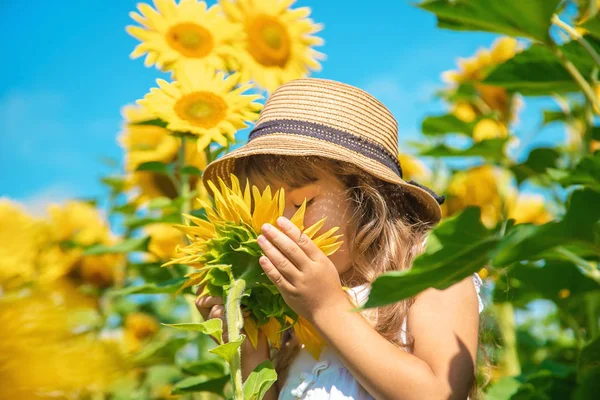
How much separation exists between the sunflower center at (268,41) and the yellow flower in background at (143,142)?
472 millimetres

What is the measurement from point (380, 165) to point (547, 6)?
513mm

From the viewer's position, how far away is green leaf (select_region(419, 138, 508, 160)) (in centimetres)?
167

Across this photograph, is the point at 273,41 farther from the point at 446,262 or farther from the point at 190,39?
the point at 446,262

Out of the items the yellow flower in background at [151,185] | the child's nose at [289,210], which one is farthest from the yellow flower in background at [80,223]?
the child's nose at [289,210]

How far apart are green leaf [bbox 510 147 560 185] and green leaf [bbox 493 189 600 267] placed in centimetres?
99

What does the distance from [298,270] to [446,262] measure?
355 mm

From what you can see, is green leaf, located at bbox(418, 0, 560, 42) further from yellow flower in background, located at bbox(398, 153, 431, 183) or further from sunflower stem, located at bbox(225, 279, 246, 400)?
yellow flower in background, located at bbox(398, 153, 431, 183)

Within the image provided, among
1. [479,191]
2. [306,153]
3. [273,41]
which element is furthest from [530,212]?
[306,153]

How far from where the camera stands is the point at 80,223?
2.42 m

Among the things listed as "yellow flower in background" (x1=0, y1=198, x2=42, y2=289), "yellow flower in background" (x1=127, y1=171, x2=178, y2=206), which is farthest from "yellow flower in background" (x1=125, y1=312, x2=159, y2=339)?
"yellow flower in background" (x1=0, y1=198, x2=42, y2=289)

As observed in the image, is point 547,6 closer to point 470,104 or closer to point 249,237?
point 249,237

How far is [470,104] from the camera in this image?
242 centimetres

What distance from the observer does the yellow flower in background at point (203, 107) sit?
4.47 feet

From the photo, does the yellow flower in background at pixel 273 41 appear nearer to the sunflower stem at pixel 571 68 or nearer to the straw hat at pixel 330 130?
the straw hat at pixel 330 130
